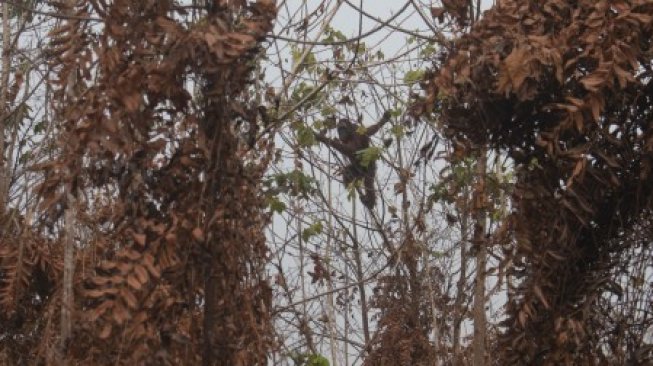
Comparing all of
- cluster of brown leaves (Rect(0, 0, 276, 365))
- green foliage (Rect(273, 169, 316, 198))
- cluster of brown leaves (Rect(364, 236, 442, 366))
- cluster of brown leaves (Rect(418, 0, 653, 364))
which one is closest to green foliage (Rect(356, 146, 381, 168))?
green foliage (Rect(273, 169, 316, 198))

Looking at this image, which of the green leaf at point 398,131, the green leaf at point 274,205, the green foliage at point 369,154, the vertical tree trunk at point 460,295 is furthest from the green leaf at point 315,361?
the green leaf at point 398,131

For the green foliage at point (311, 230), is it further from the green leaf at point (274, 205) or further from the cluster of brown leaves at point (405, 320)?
the green leaf at point (274, 205)

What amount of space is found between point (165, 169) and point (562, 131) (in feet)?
3.88

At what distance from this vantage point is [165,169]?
2.37 metres

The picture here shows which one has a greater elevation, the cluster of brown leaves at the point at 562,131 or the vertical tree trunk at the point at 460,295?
the vertical tree trunk at the point at 460,295

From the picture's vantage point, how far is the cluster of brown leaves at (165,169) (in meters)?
2.25

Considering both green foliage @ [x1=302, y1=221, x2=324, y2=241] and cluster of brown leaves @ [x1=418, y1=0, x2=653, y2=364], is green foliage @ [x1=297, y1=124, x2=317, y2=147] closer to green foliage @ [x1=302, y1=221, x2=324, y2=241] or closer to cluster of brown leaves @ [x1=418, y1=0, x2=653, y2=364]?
green foliage @ [x1=302, y1=221, x2=324, y2=241]

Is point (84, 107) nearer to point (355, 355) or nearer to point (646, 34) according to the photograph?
point (646, 34)

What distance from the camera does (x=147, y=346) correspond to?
88.2 inches

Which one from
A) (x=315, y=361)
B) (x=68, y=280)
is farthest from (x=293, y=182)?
(x=68, y=280)

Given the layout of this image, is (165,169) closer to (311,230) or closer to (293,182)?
(293,182)

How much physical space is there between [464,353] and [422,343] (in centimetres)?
38

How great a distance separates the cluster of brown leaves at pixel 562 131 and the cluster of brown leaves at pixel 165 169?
825 mm

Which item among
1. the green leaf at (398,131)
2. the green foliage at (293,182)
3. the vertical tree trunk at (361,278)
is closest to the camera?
the green foliage at (293,182)
